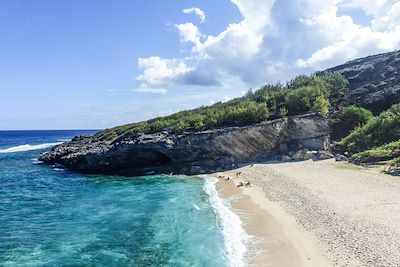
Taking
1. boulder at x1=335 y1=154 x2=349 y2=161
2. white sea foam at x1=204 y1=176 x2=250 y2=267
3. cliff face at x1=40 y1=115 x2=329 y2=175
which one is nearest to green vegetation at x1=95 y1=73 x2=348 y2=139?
cliff face at x1=40 y1=115 x2=329 y2=175

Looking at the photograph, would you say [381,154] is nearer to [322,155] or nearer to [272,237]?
[322,155]

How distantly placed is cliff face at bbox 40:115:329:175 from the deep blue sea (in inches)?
296

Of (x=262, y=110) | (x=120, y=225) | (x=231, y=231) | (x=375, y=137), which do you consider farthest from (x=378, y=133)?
(x=120, y=225)

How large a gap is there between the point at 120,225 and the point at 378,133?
1682 inches

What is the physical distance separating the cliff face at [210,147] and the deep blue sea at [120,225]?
24.7 feet

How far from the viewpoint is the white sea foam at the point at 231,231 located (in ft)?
73.9

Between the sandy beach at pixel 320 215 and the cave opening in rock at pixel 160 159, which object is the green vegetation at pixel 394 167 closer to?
the sandy beach at pixel 320 215

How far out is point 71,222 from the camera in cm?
3222

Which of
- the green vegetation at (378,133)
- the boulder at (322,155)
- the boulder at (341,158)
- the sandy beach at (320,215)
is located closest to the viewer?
the sandy beach at (320,215)

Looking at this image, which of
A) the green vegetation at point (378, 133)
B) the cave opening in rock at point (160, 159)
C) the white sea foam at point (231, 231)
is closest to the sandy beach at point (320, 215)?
the white sea foam at point (231, 231)

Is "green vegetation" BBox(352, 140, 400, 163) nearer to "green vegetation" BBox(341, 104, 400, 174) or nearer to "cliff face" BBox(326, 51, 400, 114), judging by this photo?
"green vegetation" BBox(341, 104, 400, 174)

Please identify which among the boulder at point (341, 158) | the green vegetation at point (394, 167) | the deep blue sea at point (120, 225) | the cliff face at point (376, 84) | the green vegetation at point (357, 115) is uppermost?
the cliff face at point (376, 84)

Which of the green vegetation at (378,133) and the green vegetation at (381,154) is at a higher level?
the green vegetation at (378,133)

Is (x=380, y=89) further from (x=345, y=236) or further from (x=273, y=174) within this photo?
(x=345, y=236)
